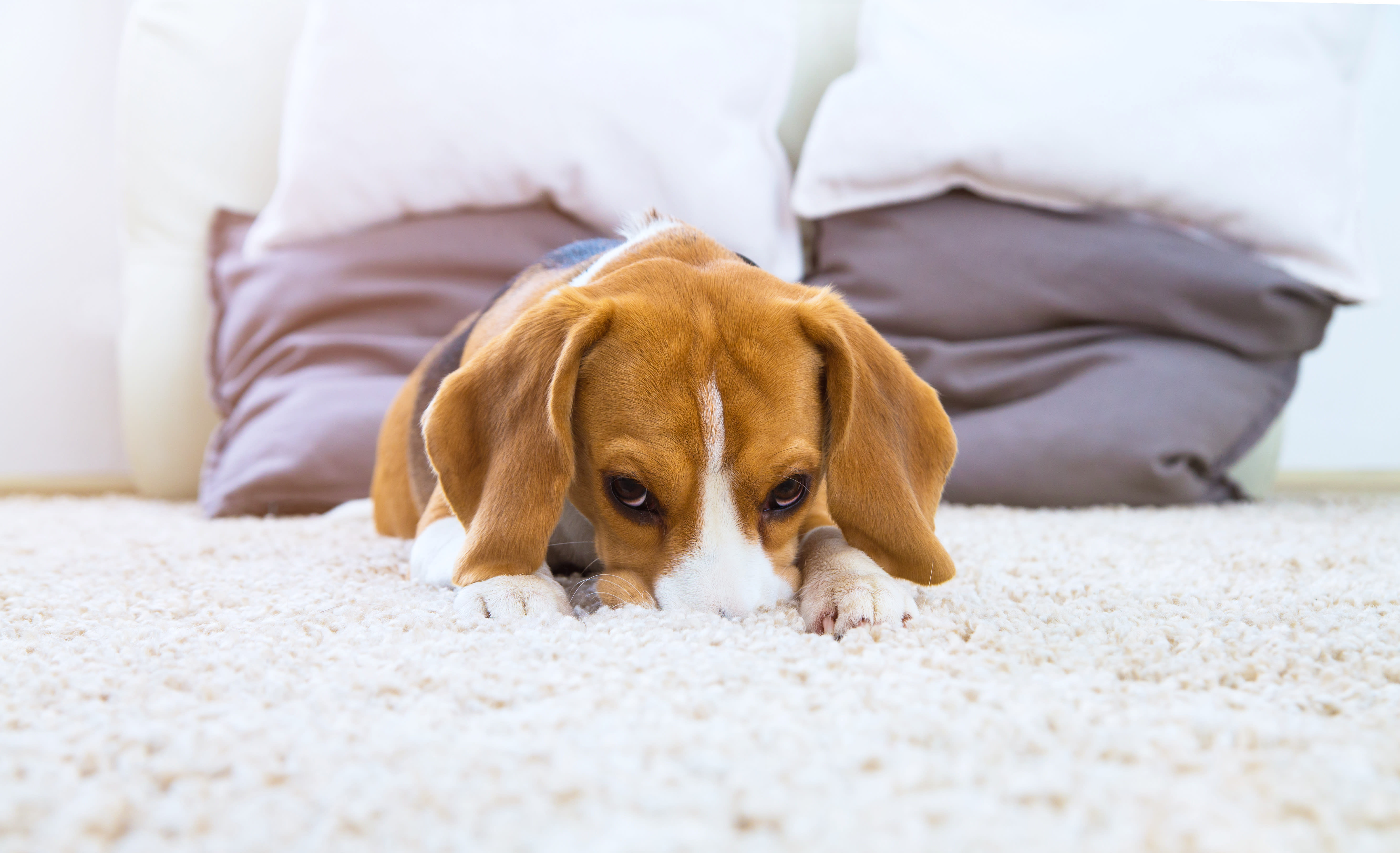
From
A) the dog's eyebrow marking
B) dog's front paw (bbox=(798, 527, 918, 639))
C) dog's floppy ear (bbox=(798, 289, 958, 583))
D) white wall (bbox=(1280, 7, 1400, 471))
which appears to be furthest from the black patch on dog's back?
Result: white wall (bbox=(1280, 7, 1400, 471))

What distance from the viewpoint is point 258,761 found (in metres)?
0.74

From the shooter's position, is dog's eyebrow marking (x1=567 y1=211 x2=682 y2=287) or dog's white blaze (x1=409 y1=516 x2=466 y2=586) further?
dog's eyebrow marking (x1=567 y1=211 x2=682 y2=287)

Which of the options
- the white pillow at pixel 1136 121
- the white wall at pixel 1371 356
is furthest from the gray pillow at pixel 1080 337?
the white wall at pixel 1371 356

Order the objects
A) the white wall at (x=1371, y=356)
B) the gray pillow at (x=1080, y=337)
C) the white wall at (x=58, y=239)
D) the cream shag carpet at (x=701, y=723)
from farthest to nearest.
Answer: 1. the white wall at (x=1371, y=356)
2. the white wall at (x=58, y=239)
3. the gray pillow at (x=1080, y=337)
4. the cream shag carpet at (x=701, y=723)

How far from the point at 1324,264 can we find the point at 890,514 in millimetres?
2186

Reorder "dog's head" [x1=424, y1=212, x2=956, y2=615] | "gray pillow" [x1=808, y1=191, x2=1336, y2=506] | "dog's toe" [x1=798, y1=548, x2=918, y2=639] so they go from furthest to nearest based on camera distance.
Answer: "gray pillow" [x1=808, y1=191, x2=1336, y2=506]
"dog's head" [x1=424, y1=212, x2=956, y2=615]
"dog's toe" [x1=798, y1=548, x2=918, y2=639]

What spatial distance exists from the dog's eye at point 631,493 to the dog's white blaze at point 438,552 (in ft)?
0.83

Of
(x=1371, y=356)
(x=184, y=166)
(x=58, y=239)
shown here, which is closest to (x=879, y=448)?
(x=184, y=166)

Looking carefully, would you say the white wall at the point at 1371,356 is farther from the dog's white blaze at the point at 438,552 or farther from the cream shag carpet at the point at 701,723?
the dog's white blaze at the point at 438,552

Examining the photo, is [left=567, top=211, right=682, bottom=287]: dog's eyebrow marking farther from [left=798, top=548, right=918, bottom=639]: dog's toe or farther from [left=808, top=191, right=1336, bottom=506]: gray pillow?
[left=808, top=191, right=1336, bottom=506]: gray pillow

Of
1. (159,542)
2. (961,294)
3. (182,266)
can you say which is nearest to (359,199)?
(182,266)

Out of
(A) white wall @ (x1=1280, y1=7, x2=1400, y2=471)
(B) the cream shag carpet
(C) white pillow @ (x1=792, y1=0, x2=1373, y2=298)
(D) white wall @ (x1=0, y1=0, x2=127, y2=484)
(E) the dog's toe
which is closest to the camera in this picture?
(B) the cream shag carpet

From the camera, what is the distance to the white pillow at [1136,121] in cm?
273

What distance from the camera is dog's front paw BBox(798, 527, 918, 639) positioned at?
1.22 m
